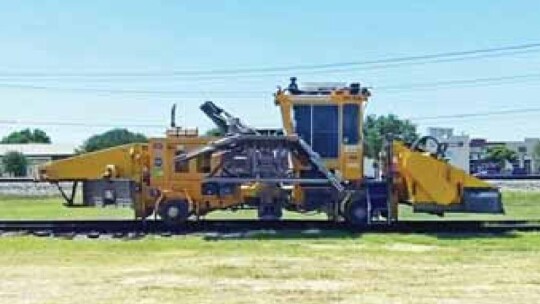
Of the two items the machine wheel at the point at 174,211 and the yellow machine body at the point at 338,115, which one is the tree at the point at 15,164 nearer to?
the machine wheel at the point at 174,211

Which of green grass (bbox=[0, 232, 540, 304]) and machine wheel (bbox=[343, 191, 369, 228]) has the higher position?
machine wheel (bbox=[343, 191, 369, 228])

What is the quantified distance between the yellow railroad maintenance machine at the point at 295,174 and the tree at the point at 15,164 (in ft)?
285

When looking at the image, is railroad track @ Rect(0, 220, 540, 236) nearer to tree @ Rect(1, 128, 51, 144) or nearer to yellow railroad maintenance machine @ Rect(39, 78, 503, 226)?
yellow railroad maintenance machine @ Rect(39, 78, 503, 226)

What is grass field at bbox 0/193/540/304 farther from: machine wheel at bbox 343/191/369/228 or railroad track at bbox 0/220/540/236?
machine wheel at bbox 343/191/369/228

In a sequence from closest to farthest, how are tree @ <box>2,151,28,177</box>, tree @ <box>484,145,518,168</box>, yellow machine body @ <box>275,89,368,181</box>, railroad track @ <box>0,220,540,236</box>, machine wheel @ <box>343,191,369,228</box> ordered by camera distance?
railroad track @ <box>0,220,540,236</box> → machine wheel @ <box>343,191,369,228</box> → yellow machine body @ <box>275,89,368,181</box> → tree @ <box>2,151,28,177</box> → tree @ <box>484,145,518,168</box>

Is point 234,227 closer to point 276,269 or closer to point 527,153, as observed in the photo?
point 276,269

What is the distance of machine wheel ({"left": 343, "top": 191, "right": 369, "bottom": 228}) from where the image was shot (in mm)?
19328

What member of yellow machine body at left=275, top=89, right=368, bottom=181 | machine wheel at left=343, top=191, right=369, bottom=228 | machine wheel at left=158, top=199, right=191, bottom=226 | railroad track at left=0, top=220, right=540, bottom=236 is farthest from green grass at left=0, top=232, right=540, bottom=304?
yellow machine body at left=275, top=89, right=368, bottom=181

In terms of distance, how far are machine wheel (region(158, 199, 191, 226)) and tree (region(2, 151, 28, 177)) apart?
287 ft

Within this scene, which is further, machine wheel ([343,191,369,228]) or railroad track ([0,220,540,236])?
machine wheel ([343,191,369,228])

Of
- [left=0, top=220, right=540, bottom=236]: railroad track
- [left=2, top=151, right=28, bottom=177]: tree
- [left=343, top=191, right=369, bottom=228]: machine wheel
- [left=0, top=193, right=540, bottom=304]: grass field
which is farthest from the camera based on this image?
[left=2, top=151, right=28, bottom=177]: tree

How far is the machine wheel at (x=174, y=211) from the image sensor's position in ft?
63.5

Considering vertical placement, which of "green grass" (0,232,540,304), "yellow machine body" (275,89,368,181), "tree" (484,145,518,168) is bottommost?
"green grass" (0,232,540,304)

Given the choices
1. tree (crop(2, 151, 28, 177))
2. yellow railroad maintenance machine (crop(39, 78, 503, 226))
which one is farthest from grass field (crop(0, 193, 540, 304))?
tree (crop(2, 151, 28, 177))
